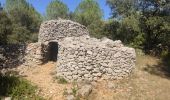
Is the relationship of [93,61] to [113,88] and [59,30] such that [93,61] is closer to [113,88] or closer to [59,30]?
[113,88]

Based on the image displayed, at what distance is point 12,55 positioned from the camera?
93.8ft

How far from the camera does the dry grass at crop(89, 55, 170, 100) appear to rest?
20.6m

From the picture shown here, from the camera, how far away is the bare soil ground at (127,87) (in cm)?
2061

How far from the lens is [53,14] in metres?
47.1

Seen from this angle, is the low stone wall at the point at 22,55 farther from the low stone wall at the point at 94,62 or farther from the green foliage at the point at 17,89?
the green foliage at the point at 17,89

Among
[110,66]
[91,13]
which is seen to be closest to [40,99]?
[110,66]

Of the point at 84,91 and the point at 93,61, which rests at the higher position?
the point at 93,61

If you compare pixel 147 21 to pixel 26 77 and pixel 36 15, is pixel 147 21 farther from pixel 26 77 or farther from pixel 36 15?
pixel 36 15

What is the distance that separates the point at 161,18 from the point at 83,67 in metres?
9.50

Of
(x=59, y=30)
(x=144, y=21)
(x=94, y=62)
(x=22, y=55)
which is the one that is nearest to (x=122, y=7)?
(x=144, y=21)

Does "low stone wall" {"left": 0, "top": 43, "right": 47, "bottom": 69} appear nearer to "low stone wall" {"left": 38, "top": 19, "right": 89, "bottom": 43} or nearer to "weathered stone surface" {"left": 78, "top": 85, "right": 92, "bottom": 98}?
"low stone wall" {"left": 38, "top": 19, "right": 89, "bottom": 43}

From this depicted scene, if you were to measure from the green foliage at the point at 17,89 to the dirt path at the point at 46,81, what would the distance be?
0.57 meters

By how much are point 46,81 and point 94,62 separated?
127 inches

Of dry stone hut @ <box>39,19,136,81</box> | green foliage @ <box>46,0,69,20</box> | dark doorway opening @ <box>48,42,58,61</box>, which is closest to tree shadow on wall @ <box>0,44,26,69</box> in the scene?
dark doorway opening @ <box>48,42,58,61</box>
